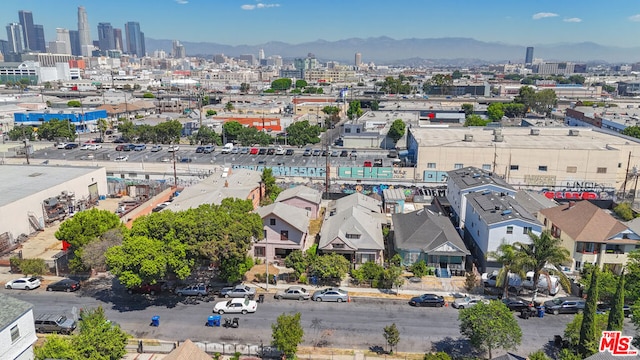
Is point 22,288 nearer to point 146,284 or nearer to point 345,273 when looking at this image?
point 146,284

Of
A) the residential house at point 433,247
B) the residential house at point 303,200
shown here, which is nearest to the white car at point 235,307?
the residential house at point 433,247

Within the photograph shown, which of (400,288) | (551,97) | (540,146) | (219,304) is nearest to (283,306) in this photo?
(219,304)

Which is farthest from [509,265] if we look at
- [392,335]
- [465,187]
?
[465,187]

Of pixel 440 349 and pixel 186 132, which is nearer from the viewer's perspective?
pixel 440 349

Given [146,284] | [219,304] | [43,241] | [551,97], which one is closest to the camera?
Result: [219,304]

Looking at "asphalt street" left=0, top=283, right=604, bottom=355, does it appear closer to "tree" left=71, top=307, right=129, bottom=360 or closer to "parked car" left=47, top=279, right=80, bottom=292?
"parked car" left=47, top=279, right=80, bottom=292

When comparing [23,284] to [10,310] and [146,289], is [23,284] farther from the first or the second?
[10,310]

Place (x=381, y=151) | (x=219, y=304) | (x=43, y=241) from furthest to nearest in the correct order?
(x=381, y=151) → (x=43, y=241) → (x=219, y=304)
